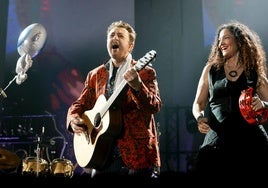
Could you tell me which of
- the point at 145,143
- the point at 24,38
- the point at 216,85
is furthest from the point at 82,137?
the point at 24,38

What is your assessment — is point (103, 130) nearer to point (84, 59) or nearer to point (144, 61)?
point (144, 61)

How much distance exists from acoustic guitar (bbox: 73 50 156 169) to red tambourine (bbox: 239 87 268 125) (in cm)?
73

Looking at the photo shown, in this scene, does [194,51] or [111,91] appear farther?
[194,51]

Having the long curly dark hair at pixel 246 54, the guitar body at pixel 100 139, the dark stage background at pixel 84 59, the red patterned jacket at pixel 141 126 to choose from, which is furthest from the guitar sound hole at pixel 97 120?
the dark stage background at pixel 84 59

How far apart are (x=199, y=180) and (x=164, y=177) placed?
0.11 meters

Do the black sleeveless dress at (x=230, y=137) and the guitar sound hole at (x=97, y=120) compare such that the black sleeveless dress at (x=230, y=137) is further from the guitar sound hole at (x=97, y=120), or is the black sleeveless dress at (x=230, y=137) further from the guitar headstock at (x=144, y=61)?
the guitar sound hole at (x=97, y=120)

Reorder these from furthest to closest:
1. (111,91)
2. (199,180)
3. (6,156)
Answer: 1. (111,91)
2. (6,156)
3. (199,180)

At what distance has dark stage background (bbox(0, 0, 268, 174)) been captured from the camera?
689 cm

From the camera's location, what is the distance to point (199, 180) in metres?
1.18

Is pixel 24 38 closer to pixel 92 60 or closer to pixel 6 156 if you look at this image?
pixel 92 60

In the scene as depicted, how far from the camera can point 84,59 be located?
25.1ft

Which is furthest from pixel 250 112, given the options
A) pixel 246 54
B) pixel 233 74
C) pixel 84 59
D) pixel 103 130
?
pixel 84 59

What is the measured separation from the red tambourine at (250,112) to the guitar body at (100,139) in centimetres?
89

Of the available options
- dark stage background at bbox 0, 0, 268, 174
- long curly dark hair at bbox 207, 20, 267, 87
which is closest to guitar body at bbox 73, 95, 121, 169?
long curly dark hair at bbox 207, 20, 267, 87
